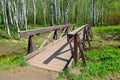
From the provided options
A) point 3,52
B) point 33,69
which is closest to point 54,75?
point 33,69

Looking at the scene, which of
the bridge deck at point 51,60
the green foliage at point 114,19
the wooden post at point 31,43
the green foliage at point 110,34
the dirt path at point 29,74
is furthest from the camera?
the green foliage at point 114,19

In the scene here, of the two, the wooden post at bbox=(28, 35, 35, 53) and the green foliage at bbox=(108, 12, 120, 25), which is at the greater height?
the green foliage at bbox=(108, 12, 120, 25)

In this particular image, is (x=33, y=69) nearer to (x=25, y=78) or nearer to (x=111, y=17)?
(x=25, y=78)

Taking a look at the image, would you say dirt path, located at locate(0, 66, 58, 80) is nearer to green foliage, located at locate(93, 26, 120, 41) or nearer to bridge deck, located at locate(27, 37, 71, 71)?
bridge deck, located at locate(27, 37, 71, 71)

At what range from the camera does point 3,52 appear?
1154 cm

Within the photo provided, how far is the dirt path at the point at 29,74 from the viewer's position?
5.65m

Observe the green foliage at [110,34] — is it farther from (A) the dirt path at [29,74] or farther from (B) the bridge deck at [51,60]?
(A) the dirt path at [29,74]

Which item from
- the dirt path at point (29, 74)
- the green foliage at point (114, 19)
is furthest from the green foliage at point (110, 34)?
the green foliage at point (114, 19)

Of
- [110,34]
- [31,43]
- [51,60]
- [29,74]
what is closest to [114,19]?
[110,34]

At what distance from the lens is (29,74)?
5.91 meters

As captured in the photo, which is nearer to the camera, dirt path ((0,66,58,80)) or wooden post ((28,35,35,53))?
dirt path ((0,66,58,80))

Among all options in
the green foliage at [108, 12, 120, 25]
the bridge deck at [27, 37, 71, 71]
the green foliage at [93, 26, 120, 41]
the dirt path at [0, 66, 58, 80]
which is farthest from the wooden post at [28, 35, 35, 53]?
the green foliage at [108, 12, 120, 25]

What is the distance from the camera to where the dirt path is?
5.65 m

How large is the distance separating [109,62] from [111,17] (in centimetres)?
3281
